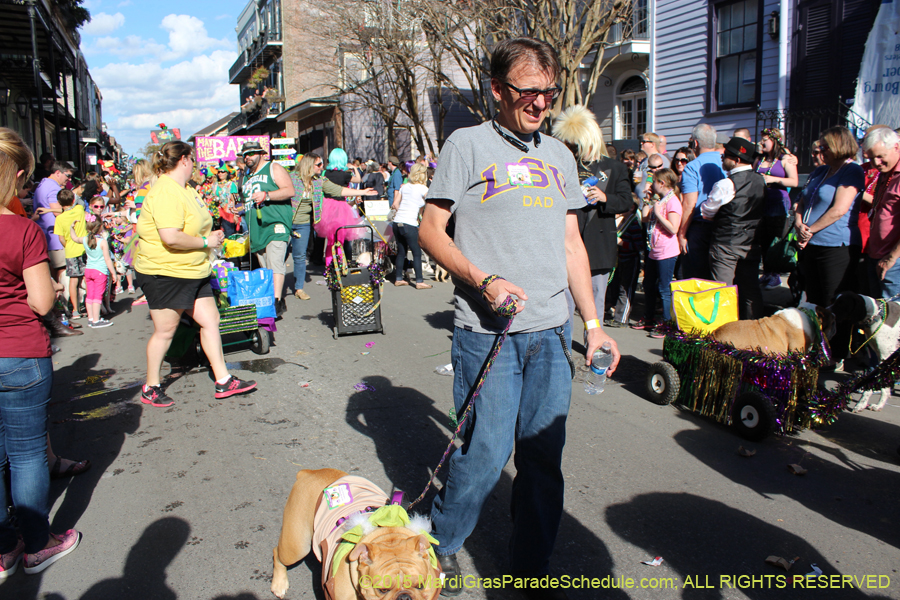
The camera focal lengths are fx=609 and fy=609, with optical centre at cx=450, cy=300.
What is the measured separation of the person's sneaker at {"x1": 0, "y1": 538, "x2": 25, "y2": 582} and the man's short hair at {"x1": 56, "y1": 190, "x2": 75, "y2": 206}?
675 cm

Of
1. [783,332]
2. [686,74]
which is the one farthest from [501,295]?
[686,74]

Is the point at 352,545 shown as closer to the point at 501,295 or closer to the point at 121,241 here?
the point at 501,295

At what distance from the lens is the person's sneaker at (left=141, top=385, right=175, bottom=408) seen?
4957 millimetres

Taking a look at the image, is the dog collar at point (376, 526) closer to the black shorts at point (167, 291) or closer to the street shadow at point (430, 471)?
the street shadow at point (430, 471)

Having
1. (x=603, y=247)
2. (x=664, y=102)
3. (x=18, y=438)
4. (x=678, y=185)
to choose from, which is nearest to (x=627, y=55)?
(x=664, y=102)

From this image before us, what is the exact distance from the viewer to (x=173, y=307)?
472cm

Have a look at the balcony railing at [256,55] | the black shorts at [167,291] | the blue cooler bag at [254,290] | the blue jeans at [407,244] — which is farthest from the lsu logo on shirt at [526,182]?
the balcony railing at [256,55]

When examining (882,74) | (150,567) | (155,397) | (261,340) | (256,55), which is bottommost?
(150,567)

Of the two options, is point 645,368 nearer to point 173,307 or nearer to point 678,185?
point 678,185

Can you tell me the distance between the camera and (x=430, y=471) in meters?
3.76

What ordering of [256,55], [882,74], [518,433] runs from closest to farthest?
[518,433] < [882,74] < [256,55]

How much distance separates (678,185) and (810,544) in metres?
4.87

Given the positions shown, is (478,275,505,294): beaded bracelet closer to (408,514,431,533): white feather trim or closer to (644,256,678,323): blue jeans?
(408,514,431,533): white feather trim

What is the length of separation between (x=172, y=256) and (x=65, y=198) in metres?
A: 4.89
